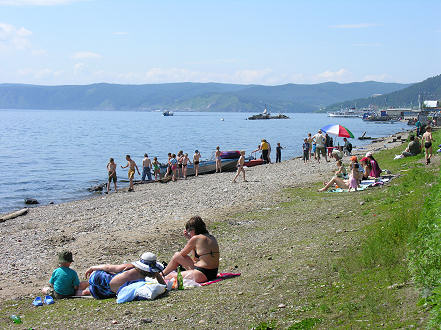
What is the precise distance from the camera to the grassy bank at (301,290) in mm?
6312

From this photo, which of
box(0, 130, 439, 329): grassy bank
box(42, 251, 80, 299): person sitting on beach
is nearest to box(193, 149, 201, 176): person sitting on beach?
box(0, 130, 439, 329): grassy bank

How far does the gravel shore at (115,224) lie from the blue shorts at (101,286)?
6.57 feet

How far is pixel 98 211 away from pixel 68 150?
53.1 metres

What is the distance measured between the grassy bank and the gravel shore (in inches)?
53.2

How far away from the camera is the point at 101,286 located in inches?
349

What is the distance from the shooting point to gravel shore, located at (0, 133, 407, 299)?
12500mm

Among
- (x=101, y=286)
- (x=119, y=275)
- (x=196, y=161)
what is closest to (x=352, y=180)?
(x=119, y=275)

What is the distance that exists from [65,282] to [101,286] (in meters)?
0.75

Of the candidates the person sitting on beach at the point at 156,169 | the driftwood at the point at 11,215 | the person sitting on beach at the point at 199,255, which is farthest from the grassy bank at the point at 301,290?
the person sitting on beach at the point at 156,169

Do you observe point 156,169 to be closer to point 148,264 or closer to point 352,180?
point 352,180

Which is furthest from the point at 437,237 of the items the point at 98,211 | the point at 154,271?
the point at 98,211

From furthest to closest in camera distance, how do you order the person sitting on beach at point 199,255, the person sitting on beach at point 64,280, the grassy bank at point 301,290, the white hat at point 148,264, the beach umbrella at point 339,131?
1. the beach umbrella at point 339,131
2. the person sitting on beach at point 64,280
3. the person sitting on beach at point 199,255
4. the white hat at point 148,264
5. the grassy bank at point 301,290

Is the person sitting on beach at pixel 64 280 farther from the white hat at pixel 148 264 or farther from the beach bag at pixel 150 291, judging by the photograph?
the beach bag at pixel 150 291

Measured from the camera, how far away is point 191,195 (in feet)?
75.7
